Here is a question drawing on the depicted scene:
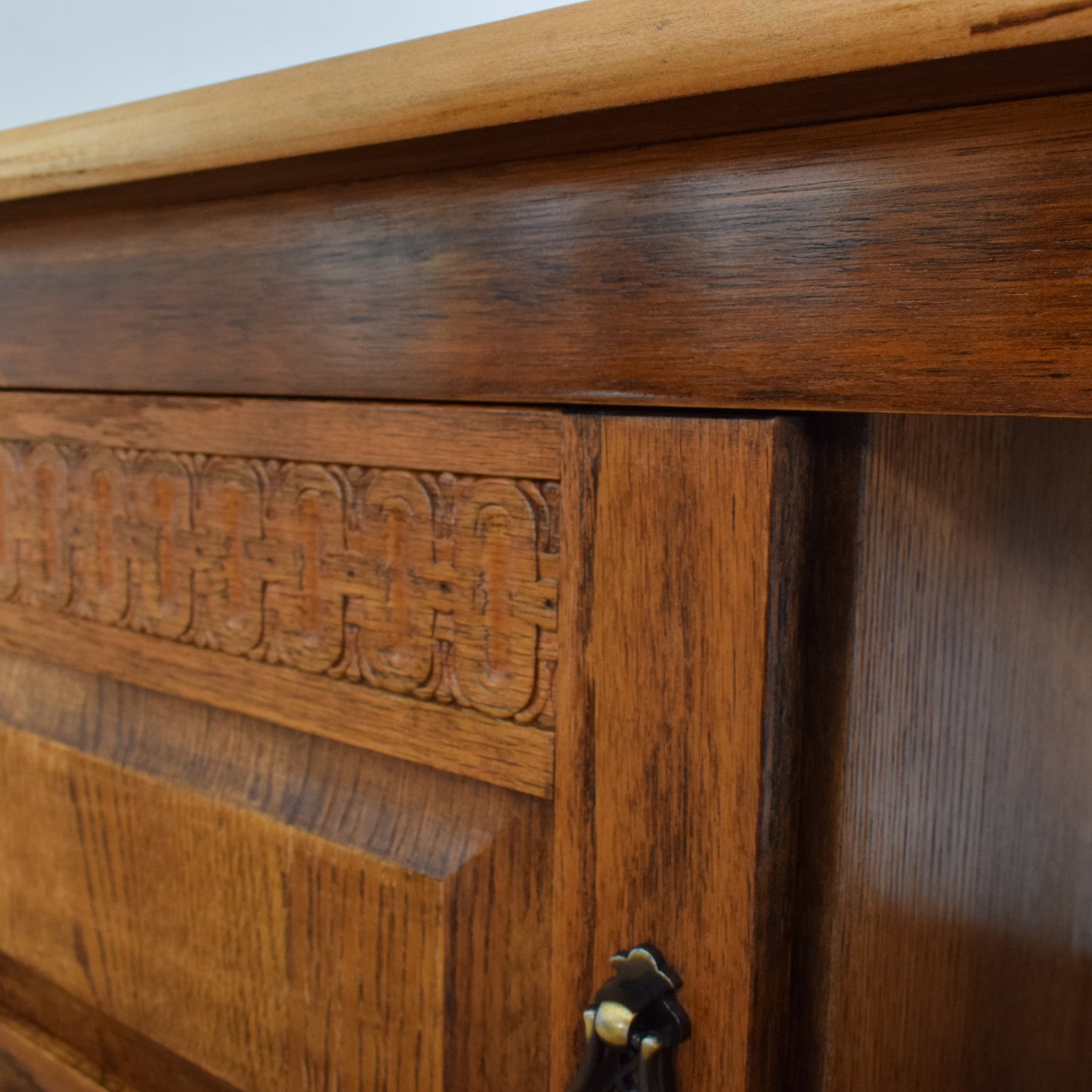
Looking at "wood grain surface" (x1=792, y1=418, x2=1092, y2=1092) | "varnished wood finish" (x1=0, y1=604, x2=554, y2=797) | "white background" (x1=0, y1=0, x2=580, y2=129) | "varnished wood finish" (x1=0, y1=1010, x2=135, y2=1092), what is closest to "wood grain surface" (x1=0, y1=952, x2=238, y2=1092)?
"varnished wood finish" (x1=0, y1=1010, x2=135, y2=1092)

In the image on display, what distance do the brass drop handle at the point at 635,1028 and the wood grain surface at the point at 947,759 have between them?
0.04 m

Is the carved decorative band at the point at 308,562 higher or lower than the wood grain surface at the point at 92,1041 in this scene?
higher

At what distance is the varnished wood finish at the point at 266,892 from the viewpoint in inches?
12.6

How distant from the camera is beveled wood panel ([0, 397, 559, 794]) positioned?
0.30 meters

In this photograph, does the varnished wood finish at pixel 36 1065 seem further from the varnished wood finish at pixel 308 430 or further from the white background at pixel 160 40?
the white background at pixel 160 40

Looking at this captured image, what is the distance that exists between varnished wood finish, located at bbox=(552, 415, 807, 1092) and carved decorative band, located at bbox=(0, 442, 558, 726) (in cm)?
2

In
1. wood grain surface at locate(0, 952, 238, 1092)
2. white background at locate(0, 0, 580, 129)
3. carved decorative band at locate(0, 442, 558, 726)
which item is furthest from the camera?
white background at locate(0, 0, 580, 129)

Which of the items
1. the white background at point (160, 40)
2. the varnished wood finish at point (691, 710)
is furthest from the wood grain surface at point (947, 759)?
the white background at point (160, 40)

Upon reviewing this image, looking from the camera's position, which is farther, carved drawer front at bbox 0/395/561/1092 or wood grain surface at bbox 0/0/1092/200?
carved drawer front at bbox 0/395/561/1092

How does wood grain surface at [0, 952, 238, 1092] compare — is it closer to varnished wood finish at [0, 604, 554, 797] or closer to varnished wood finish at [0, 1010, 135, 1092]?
varnished wood finish at [0, 1010, 135, 1092]

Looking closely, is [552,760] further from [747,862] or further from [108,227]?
[108,227]

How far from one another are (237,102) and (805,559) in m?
0.21

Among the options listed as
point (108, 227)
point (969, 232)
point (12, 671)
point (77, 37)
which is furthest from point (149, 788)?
point (77, 37)

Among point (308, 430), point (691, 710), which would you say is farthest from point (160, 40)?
point (691, 710)
